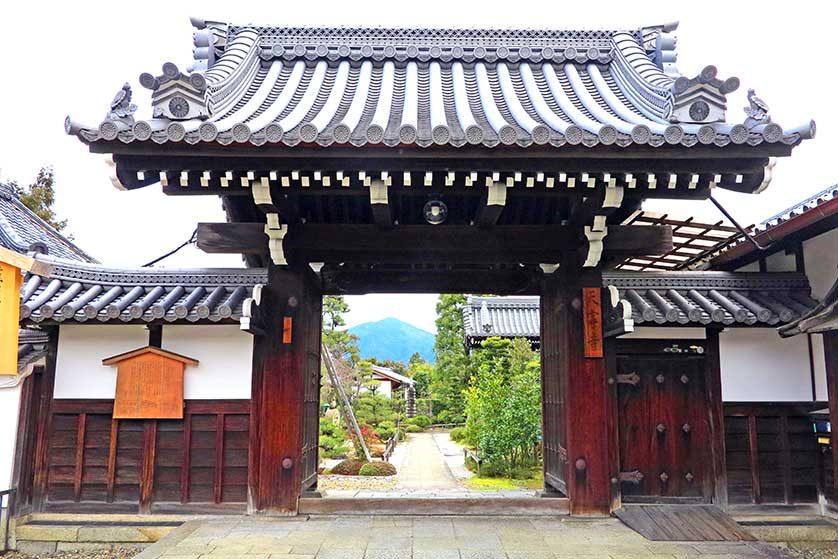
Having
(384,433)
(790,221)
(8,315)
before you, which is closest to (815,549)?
(790,221)

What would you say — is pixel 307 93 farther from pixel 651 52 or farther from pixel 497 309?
pixel 497 309

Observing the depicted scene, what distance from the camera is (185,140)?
4230 mm

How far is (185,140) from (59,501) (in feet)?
12.7

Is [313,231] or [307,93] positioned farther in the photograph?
[307,93]

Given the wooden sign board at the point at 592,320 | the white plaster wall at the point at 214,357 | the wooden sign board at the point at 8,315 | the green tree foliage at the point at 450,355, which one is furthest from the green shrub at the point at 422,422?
the wooden sign board at the point at 8,315

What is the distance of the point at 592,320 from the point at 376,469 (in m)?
9.21

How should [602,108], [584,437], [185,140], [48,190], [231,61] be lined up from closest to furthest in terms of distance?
1. [185,140]
2. [584,437]
3. [602,108]
4. [231,61]
5. [48,190]

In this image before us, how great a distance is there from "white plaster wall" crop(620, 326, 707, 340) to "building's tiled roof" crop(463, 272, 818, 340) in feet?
0.86

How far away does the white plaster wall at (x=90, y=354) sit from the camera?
586cm

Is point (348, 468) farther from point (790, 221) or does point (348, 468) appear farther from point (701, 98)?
point (701, 98)

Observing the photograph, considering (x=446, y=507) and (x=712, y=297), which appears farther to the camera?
(x=712, y=297)

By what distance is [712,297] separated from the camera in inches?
234

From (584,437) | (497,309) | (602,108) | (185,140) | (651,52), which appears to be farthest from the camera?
(497,309)

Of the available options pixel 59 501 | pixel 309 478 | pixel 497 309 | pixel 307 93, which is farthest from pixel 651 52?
pixel 497 309
